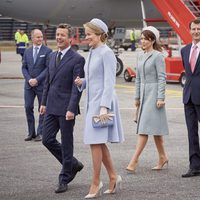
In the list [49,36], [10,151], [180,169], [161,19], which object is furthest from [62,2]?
[49,36]

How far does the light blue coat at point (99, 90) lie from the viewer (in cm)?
739

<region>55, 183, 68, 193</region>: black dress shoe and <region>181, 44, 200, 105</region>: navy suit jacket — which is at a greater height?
<region>181, 44, 200, 105</region>: navy suit jacket

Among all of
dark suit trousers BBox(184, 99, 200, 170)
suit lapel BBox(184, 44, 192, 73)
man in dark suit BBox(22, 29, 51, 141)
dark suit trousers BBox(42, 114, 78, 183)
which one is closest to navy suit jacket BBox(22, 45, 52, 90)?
man in dark suit BBox(22, 29, 51, 141)

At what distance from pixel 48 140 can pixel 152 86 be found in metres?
1.64

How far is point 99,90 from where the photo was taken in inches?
293

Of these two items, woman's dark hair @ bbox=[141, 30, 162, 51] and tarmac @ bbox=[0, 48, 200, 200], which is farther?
woman's dark hair @ bbox=[141, 30, 162, 51]

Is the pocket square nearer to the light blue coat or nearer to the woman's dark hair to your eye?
the light blue coat

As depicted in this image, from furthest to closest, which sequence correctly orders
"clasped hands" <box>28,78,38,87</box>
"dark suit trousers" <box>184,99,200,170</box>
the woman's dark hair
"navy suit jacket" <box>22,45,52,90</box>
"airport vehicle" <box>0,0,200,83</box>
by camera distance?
1. "airport vehicle" <box>0,0,200,83</box>
2. "navy suit jacket" <box>22,45,52,90</box>
3. "clasped hands" <box>28,78,38,87</box>
4. the woman's dark hair
5. "dark suit trousers" <box>184,99,200,170</box>

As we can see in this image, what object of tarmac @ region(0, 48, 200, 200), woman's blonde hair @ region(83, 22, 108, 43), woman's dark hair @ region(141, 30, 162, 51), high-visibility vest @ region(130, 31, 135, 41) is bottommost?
high-visibility vest @ region(130, 31, 135, 41)

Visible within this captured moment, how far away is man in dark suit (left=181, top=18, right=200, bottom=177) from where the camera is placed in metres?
8.58

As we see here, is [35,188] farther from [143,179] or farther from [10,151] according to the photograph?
[10,151]

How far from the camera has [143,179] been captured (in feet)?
27.8

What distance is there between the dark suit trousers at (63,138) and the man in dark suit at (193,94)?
150 centimetres

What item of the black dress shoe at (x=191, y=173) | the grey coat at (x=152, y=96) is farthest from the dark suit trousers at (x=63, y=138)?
the black dress shoe at (x=191, y=173)
